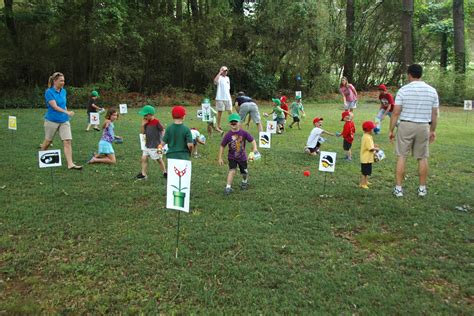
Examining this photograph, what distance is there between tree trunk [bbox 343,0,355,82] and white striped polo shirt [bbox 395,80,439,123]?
23.4m

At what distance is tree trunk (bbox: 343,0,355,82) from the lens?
1075 inches

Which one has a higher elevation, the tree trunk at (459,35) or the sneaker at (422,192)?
the tree trunk at (459,35)

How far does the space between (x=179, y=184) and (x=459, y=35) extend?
80.1ft

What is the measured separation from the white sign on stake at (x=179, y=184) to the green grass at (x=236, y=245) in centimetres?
62

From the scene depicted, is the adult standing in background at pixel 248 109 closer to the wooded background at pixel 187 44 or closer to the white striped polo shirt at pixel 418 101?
the white striped polo shirt at pixel 418 101

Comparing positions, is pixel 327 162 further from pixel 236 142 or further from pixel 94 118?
pixel 94 118

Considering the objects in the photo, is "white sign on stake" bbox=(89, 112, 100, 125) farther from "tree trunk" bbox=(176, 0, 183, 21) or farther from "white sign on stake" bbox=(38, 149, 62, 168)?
"tree trunk" bbox=(176, 0, 183, 21)

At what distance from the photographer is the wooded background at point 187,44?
2086cm

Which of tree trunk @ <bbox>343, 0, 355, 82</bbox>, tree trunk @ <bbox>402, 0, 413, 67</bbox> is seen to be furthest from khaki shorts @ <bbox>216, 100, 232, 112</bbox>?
tree trunk @ <bbox>343, 0, 355, 82</bbox>

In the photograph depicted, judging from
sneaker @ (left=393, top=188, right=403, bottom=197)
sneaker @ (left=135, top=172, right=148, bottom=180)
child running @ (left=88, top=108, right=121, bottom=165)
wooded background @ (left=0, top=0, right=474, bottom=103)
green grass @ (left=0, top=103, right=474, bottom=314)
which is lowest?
green grass @ (left=0, top=103, right=474, bottom=314)

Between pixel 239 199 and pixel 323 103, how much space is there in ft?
62.5

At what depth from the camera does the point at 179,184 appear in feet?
13.5

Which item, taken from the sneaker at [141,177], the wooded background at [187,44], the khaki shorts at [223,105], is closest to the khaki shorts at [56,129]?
the sneaker at [141,177]

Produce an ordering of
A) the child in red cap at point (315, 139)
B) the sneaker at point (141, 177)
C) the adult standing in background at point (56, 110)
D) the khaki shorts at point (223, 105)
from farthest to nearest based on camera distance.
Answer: the khaki shorts at point (223, 105)
the child in red cap at point (315, 139)
the sneaker at point (141, 177)
the adult standing in background at point (56, 110)
